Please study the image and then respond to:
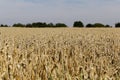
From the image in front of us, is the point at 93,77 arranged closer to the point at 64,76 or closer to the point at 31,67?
the point at 64,76

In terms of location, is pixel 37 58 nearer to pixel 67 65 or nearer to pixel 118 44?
pixel 67 65

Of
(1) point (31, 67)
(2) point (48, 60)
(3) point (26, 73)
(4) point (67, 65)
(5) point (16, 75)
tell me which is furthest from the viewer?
(4) point (67, 65)

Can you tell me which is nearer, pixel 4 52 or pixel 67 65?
pixel 4 52

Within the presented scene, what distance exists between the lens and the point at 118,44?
29.9 ft

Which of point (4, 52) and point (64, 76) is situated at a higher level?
point (4, 52)

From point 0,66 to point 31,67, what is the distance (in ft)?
1.99

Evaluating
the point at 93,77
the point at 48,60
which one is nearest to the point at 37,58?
the point at 48,60

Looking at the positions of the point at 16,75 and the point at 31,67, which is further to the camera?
the point at 31,67

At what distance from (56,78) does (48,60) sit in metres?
0.81

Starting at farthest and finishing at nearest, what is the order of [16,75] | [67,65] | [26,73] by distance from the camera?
[67,65] < [26,73] < [16,75]

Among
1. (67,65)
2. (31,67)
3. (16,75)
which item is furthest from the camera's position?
(67,65)

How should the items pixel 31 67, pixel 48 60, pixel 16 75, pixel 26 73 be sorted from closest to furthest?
pixel 16 75
pixel 26 73
pixel 31 67
pixel 48 60

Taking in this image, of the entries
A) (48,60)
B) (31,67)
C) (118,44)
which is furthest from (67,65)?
(118,44)

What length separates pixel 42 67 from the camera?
15.6ft
